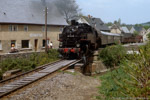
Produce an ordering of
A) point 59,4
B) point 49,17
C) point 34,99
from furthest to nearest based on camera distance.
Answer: point 59,4 < point 49,17 < point 34,99

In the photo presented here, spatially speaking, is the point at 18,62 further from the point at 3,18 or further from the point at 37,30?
the point at 37,30

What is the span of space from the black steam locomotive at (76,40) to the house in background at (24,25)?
442 inches

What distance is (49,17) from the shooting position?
33062 mm

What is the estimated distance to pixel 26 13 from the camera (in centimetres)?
2980

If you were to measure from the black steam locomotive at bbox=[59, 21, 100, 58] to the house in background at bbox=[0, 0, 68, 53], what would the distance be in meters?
11.2

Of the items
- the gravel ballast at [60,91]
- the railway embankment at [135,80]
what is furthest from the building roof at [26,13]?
the railway embankment at [135,80]

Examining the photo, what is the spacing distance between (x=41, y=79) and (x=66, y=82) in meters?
1.45

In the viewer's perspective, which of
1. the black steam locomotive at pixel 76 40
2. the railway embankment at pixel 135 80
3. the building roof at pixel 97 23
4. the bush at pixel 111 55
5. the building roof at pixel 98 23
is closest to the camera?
the railway embankment at pixel 135 80

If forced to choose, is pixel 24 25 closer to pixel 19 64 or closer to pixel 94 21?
pixel 19 64

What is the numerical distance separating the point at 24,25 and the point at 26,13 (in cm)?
242

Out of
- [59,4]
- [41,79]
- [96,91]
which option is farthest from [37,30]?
[96,91]

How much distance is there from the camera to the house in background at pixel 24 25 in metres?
26.0

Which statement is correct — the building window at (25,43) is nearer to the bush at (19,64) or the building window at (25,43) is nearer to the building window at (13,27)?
the building window at (13,27)

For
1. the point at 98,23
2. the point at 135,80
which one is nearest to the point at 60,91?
the point at 135,80
